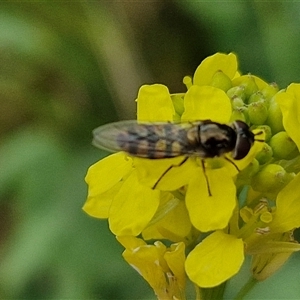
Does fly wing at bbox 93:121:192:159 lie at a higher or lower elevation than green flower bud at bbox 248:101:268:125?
higher

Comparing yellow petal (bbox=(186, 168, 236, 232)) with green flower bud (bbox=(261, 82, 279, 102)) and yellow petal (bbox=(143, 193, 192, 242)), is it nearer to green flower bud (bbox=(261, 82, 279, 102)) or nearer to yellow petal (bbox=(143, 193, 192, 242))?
yellow petal (bbox=(143, 193, 192, 242))

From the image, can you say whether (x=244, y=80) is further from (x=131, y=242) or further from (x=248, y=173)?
(x=131, y=242)

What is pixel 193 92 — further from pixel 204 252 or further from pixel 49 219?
pixel 49 219

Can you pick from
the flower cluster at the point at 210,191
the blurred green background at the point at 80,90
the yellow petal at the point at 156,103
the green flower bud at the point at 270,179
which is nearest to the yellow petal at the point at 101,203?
the flower cluster at the point at 210,191

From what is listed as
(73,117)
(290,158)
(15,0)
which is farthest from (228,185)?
(15,0)

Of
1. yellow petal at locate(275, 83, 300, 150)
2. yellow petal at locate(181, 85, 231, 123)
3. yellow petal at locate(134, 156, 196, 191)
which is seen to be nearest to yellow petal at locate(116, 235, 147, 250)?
yellow petal at locate(134, 156, 196, 191)

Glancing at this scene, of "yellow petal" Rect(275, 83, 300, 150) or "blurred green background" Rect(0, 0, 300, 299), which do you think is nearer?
"yellow petal" Rect(275, 83, 300, 150)
